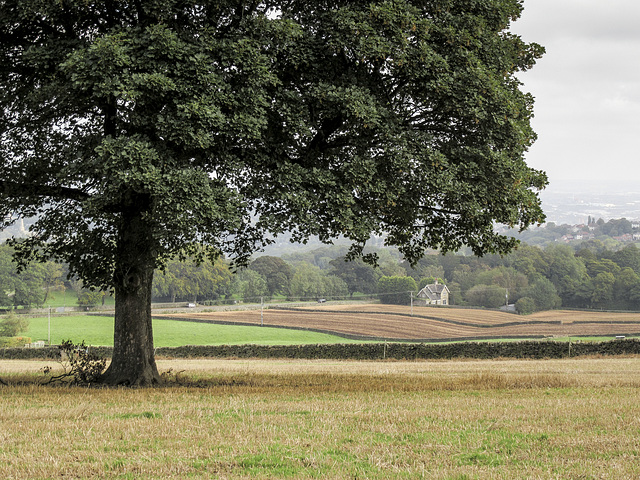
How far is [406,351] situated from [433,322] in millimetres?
65832

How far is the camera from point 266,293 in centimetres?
13612

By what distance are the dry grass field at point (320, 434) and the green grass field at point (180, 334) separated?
68.6 meters

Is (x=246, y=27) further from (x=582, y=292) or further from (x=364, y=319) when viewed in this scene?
(x=582, y=292)

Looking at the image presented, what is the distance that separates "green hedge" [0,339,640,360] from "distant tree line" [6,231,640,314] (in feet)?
208

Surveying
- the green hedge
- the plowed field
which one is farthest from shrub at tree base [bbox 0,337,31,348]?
the green hedge

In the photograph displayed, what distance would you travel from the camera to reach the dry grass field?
7336 mm

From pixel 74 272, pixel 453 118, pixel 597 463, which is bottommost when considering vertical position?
pixel 597 463

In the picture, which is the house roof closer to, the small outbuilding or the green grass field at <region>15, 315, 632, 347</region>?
the small outbuilding

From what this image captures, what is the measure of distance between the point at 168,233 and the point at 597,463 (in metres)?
10.6

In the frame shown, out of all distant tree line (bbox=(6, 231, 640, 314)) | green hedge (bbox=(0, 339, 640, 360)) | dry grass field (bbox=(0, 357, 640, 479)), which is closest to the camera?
dry grass field (bbox=(0, 357, 640, 479))

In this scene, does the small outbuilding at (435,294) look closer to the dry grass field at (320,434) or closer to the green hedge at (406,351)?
the green hedge at (406,351)

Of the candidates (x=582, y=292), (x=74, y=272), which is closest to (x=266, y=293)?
(x=582, y=292)

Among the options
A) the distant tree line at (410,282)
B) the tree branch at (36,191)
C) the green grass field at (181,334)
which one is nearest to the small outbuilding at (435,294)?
the distant tree line at (410,282)

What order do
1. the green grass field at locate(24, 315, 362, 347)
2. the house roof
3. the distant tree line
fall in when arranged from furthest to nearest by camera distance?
the house roof → the distant tree line → the green grass field at locate(24, 315, 362, 347)
